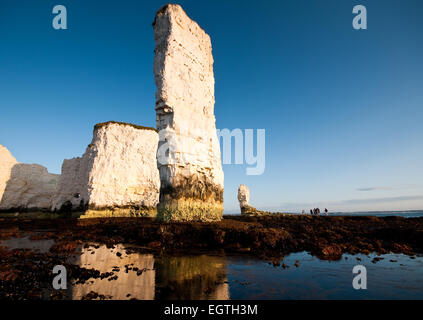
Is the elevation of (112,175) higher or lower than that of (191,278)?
higher

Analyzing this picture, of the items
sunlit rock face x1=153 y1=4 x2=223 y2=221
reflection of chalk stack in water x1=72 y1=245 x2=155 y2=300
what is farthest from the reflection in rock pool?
sunlit rock face x1=153 y1=4 x2=223 y2=221

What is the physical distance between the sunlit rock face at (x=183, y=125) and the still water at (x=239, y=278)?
630cm

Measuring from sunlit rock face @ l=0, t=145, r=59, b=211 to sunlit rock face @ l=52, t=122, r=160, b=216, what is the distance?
5.08m

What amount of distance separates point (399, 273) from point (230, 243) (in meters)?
5.60

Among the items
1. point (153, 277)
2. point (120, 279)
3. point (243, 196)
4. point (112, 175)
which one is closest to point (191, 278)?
point (153, 277)

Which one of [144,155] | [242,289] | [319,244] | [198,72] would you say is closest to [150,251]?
[242,289]

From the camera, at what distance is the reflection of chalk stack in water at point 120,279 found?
383cm

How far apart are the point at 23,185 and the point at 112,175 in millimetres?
15198

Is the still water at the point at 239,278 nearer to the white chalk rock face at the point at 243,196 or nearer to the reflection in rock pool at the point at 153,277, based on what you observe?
the reflection in rock pool at the point at 153,277

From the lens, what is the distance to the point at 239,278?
4840 mm

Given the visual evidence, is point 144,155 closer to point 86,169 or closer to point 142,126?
point 142,126

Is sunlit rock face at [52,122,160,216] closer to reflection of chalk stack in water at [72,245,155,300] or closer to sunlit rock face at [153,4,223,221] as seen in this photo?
sunlit rock face at [153,4,223,221]

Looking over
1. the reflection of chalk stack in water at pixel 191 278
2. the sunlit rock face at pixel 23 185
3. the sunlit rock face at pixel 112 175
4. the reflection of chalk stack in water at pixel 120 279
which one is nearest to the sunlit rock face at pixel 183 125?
the reflection of chalk stack in water at pixel 120 279

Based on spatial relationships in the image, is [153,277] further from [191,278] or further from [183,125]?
[183,125]
